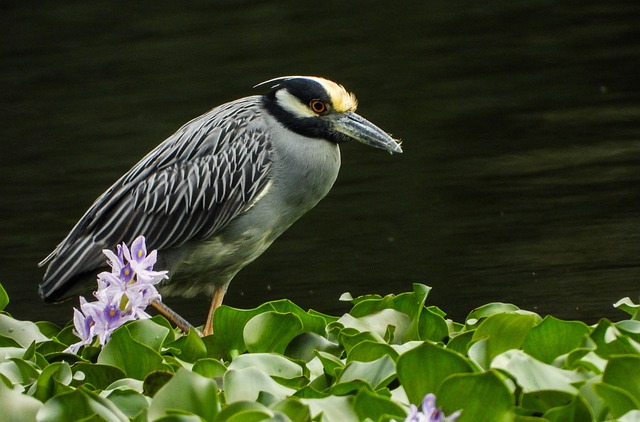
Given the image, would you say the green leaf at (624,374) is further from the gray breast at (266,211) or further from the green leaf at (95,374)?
the gray breast at (266,211)

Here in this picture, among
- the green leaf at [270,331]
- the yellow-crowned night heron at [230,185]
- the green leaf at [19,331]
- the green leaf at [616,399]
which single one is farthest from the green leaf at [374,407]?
the yellow-crowned night heron at [230,185]

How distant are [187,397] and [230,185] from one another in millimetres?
2975

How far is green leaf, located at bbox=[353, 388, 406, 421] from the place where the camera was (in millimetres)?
2883

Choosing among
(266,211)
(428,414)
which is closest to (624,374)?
(428,414)

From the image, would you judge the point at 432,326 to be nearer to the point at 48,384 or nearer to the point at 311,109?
the point at 48,384

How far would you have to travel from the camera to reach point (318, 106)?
5977 millimetres

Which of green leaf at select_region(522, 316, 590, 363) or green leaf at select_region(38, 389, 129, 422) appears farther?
green leaf at select_region(522, 316, 590, 363)

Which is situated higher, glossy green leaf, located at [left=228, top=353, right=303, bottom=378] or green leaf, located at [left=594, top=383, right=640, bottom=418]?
green leaf, located at [left=594, top=383, right=640, bottom=418]

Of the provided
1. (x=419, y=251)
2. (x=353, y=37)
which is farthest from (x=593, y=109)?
(x=353, y=37)

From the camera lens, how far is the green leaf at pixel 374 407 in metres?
2.88

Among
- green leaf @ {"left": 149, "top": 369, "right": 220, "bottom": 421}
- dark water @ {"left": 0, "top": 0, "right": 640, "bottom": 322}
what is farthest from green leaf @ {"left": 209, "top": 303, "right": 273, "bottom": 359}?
dark water @ {"left": 0, "top": 0, "right": 640, "bottom": 322}

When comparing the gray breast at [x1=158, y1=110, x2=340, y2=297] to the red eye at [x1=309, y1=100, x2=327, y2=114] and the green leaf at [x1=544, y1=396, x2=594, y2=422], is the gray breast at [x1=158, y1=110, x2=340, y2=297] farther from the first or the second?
the green leaf at [x1=544, y1=396, x2=594, y2=422]

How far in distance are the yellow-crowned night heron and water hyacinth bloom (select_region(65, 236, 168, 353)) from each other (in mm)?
1988

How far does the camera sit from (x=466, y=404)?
2822 millimetres
